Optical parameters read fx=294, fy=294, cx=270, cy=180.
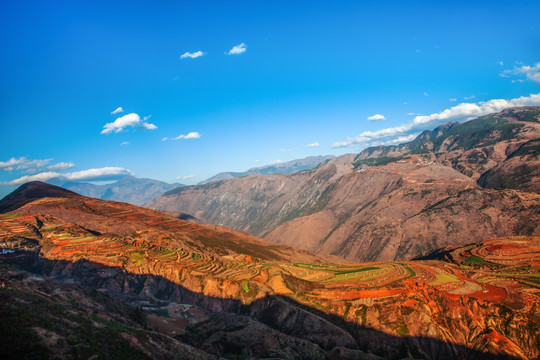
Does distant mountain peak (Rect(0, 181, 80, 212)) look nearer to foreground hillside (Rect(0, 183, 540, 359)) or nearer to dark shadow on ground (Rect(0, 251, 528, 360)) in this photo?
foreground hillside (Rect(0, 183, 540, 359))

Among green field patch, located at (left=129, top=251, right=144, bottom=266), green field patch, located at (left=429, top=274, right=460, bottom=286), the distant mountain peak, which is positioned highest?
the distant mountain peak

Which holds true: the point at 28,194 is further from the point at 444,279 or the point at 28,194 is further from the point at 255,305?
the point at 444,279

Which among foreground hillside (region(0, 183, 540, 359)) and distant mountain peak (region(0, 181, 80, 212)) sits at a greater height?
distant mountain peak (region(0, 181, 80, 212))

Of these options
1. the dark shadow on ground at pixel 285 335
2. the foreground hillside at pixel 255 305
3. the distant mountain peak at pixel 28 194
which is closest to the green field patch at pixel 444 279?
the foreground hillside at pixel 255 305

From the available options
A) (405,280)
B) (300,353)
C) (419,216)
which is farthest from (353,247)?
(300,353)

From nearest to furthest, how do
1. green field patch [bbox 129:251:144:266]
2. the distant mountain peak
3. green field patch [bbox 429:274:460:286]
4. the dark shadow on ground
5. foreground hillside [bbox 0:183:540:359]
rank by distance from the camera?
1. foreground hillside [bbox 0:183:540:359]
2. the dark shadow on ground
3. green field patch [bbox 429:274:460:286]
4. green field patch [bbox 129:251:144:266]
5. the distant mountain peak

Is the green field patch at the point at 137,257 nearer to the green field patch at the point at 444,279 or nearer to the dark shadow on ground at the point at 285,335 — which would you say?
the dark shadow on ground at the point at 285,335

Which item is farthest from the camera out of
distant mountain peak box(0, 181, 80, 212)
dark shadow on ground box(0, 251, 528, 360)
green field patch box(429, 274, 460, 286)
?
distant mountain peak box(0, 181, 80, 212)

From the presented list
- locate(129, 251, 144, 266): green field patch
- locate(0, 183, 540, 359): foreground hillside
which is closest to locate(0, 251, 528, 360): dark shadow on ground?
locate(0, 183, 540, 359): foreground hillside
